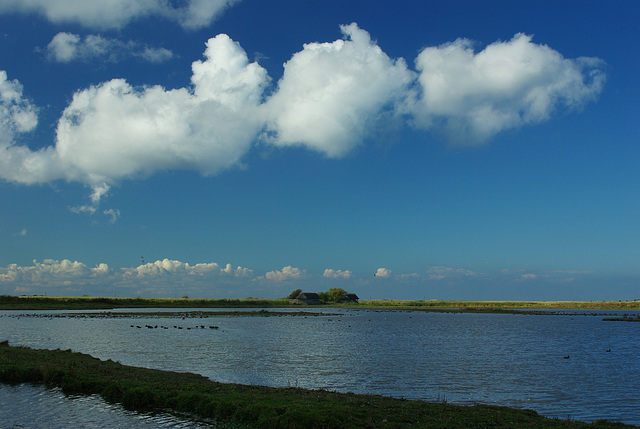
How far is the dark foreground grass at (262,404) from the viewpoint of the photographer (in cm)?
1717

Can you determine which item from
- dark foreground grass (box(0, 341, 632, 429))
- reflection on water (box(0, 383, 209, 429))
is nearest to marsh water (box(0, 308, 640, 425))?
dark foreground grass (box(0, 341, 632, 429))

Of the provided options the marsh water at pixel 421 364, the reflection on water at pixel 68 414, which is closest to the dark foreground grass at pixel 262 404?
the reflection on water at pixel 68 414

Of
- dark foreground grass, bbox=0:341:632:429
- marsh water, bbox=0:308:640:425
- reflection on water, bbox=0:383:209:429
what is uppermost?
dark foreground grass, bbox=0:341:632:429

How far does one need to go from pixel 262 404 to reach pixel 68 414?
8.89 metres

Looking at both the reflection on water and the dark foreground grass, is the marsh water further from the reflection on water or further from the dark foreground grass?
the reflection on water

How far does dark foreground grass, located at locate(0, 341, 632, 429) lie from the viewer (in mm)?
17172

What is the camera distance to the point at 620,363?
39.9 meters

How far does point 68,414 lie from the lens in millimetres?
19266

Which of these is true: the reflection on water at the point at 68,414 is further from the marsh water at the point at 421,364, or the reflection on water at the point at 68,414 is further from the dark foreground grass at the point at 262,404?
the marsh water at the point at 421,364

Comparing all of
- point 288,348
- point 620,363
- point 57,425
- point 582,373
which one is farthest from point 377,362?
point 57,425

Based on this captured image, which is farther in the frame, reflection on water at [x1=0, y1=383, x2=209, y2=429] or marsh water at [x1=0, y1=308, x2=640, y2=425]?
marsh water at [x1=0, y1=308, x2=640, y2=425]

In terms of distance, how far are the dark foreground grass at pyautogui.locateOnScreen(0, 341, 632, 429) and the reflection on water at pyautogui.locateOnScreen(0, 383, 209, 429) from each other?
3.32 ft

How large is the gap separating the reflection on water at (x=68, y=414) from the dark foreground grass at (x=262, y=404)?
3.32 ft

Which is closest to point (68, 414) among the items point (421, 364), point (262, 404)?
point (262, 404)
